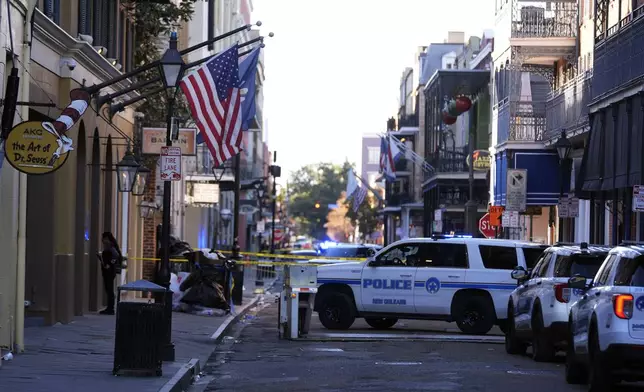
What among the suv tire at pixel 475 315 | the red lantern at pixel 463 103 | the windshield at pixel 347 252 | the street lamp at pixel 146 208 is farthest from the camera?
the red lantern at pixel 463 103

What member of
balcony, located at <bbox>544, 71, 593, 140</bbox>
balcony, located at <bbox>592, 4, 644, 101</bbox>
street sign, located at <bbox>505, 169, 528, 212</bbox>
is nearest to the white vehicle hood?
balcony, located at <bbox>592, 4, 644, 101</bbox>

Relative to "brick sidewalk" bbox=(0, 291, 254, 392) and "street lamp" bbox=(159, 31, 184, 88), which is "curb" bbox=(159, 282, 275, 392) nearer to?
"brick sidewalk" bbox=(0, 291, 254, 392)

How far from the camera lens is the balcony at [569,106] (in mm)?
36500

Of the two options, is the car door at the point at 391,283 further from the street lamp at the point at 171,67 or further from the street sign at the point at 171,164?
the street lamp at the point at 171,67

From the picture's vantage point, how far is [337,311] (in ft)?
A: 88.5

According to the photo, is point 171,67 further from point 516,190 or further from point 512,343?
point 516,190

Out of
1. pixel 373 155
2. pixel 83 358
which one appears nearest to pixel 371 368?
pixel 83 358

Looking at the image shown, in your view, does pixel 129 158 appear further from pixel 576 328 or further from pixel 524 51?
pixel 524 51

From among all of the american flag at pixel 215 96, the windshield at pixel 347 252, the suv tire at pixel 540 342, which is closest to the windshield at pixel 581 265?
the suv tire at pixel 540 342

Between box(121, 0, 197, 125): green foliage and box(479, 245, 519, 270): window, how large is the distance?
9.14 metres

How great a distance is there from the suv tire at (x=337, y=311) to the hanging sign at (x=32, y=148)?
11.2m

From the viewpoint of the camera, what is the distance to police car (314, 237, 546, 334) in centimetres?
2656

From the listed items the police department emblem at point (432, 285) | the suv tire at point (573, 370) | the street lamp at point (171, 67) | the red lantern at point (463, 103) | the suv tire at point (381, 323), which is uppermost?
the red lantern at point (463, 103)

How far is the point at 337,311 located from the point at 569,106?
1437cm
